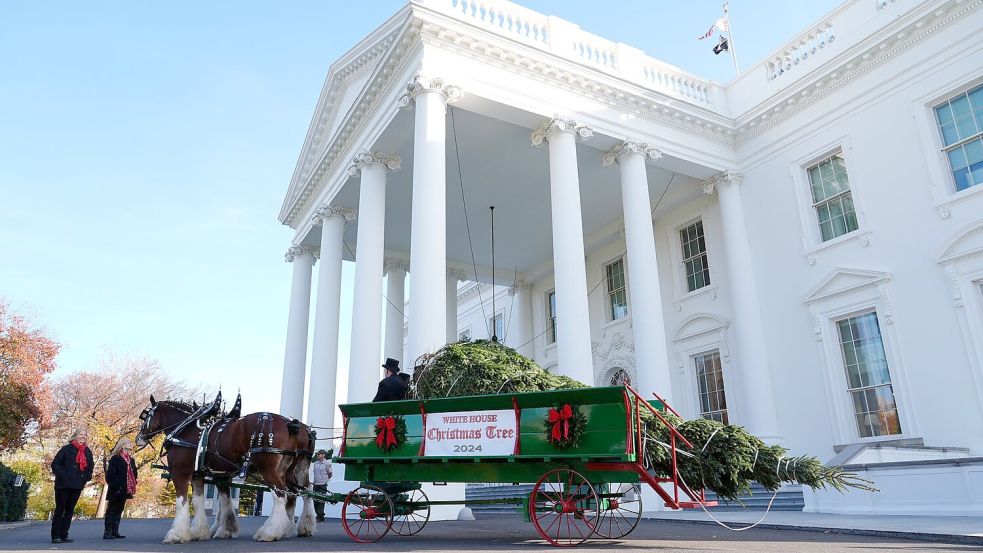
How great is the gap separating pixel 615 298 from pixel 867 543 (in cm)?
1434

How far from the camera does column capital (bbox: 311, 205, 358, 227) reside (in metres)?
17.7

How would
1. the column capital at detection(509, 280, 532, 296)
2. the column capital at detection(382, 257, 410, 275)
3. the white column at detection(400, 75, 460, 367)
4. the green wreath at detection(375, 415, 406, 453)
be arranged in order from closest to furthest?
the green wreath at detection(375, 415, 406, 453) → the white column at detection(400, 75, 460, 367) → the column capital at detection(382, 257, 410, 275) → the column capital at detection(509, 280, 532, 296)

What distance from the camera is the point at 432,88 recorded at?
12.5 meters

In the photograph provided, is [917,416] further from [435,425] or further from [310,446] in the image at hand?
[310,446]

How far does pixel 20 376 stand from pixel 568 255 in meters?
15.2

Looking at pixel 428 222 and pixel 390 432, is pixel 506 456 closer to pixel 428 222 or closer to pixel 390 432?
pixel 390 432

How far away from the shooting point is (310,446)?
8.18 metres

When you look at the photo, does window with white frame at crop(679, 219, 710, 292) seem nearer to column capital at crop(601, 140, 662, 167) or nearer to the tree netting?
column capital at crop(601, 140, 662, 167)

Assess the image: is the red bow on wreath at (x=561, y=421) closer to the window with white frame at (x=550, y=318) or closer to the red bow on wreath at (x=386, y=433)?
the red bow on wreath at (x=386, y=433)

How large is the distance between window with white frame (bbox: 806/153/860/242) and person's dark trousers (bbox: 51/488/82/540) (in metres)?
15.0

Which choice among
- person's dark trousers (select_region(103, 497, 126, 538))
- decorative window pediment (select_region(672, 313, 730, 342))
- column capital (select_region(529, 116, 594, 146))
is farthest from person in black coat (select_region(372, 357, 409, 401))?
decorative window pediment (select_region(672, 313, 730, 342))

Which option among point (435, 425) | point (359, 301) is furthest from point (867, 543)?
point (359, 301)

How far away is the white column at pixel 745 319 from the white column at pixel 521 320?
9.33 metres

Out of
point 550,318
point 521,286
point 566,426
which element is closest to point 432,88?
point 566,426
